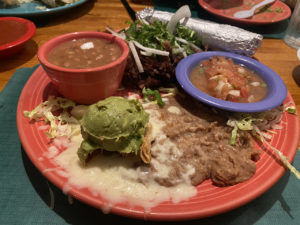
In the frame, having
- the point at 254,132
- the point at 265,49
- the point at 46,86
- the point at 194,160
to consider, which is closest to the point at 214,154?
the point at 194,160

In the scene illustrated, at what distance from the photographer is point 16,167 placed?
178cm

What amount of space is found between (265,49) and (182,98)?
195 cm

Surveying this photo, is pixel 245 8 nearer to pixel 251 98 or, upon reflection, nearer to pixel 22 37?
pixel 251 98

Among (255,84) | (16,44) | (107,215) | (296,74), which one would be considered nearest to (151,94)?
(255,84)

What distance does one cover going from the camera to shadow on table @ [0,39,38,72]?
2820 millimetres

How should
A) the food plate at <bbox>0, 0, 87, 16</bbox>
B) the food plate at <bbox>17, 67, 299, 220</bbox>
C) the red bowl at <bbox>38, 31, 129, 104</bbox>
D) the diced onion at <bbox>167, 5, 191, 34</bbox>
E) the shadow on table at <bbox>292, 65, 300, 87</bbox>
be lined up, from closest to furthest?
the food plate at <bbox>17, 67, 299, 220</bbox> < the red bowl at <bbox>38, 31, 129, 104</bbox> < the diced onion at <bbox>167, 5, 191, 34</bbox> < the shadow on table at <bbox>292, 65, 300, 87</bbox> < the food plate at <bbox>0, 0, 87, 16</bbox>

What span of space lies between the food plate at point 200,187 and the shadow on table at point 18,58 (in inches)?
40.2

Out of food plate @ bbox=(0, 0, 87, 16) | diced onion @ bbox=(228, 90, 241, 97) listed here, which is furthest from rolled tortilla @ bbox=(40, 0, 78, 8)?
diced onion @ bbox=(228, 90, 241, 97)

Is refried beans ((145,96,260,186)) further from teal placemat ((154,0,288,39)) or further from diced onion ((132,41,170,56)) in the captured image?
teal placemat ((154,0,288,39))

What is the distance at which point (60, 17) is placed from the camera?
12.8 feet

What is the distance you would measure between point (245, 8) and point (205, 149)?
11.0 ft

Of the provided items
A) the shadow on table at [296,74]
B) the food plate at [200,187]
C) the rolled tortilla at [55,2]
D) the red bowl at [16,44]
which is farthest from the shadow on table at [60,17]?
the shadow on table at [296,74]

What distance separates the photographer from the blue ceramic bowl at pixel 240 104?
1897 mm

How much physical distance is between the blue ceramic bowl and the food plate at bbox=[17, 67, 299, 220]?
0.81 feet
